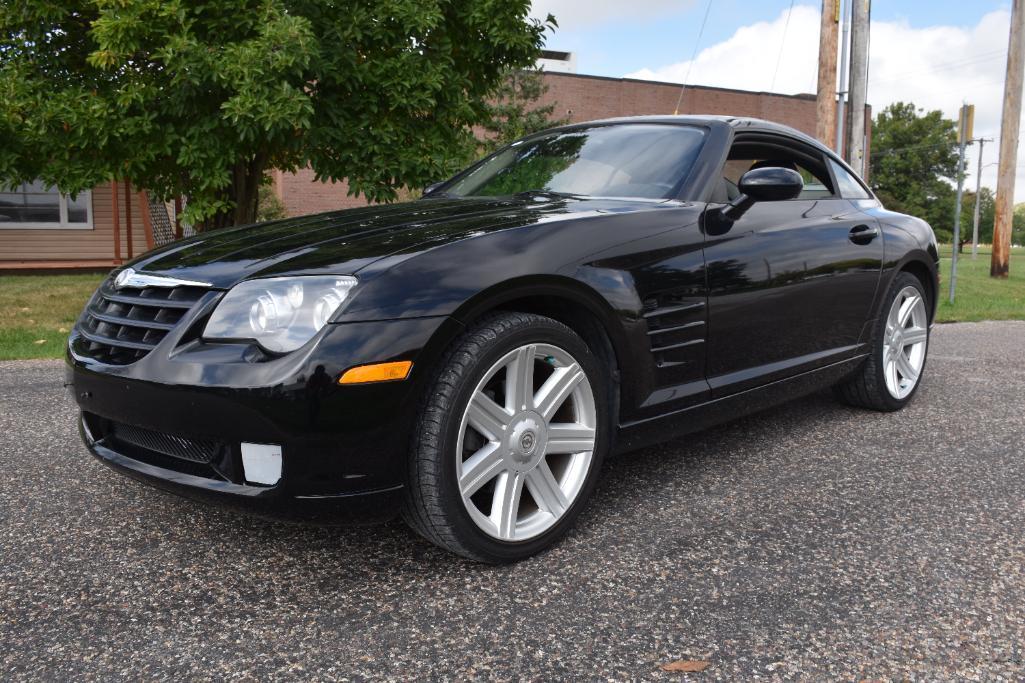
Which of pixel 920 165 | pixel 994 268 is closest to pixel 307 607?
pixel 994 268

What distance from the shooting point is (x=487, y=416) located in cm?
254

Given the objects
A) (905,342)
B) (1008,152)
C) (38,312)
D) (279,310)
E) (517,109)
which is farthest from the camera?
(517,109)

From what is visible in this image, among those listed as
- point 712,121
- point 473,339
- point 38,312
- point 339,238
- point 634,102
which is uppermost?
point 634,102

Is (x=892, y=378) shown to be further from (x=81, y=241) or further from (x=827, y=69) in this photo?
(x=81, y=241)

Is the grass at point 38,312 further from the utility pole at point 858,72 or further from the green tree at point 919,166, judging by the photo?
Result: the green tree at point 919,166

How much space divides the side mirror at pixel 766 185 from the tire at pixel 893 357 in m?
1.35

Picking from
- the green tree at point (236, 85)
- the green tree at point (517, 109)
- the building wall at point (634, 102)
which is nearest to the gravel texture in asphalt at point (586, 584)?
the green tree at point (236, 85)

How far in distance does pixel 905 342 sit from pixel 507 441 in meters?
3.06

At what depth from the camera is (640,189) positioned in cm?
343

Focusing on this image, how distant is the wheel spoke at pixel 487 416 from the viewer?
2498 mm

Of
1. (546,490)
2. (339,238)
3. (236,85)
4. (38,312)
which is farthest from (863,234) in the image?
(38,312)

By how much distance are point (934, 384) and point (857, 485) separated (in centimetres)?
255

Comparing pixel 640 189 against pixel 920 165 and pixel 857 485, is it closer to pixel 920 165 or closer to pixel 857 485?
pixel 857 485

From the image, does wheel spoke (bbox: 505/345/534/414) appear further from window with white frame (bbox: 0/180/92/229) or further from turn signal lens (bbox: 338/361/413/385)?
window with white frame (bbox: 0/180/92/229)
